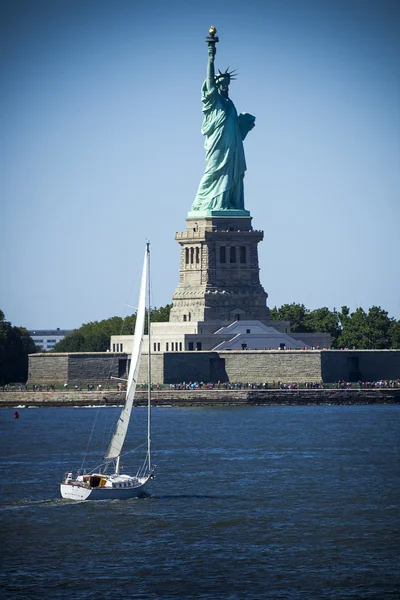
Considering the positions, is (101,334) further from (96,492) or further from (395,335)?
(96,492)

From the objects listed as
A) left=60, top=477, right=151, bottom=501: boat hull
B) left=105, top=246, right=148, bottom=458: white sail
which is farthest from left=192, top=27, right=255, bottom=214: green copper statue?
left=60, top=477, right=151, bottom=501: boat hull

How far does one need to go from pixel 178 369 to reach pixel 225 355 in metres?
3.69

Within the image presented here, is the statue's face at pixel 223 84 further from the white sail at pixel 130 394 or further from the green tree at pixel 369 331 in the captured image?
the white sail at pixel 130 394

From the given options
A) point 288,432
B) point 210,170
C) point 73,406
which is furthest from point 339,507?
point 210,170

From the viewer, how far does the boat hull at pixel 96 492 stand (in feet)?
193

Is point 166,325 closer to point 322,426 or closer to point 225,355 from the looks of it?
point 225,355

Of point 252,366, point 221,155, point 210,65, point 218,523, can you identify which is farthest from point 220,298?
point 218,523

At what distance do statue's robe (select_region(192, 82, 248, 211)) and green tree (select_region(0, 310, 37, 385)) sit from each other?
19833 millimetres

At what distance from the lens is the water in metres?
44.6

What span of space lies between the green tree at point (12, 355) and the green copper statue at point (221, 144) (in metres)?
19.6

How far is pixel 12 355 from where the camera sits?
430 ft

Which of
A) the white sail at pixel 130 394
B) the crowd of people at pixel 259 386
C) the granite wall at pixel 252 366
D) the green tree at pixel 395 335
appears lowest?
the white sail at pixel 130 394

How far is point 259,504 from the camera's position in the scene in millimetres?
58438

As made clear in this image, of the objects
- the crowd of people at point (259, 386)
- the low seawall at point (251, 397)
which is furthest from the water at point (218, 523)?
the crowd of people at point (259, 386)
